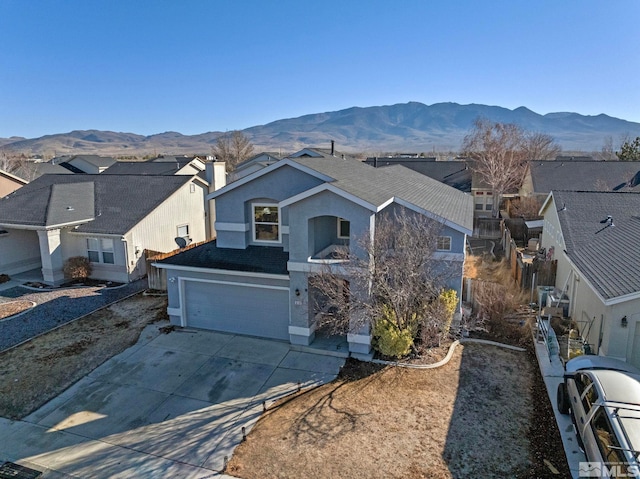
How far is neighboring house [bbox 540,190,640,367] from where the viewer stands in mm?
10680

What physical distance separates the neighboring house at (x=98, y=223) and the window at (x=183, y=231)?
6 cm

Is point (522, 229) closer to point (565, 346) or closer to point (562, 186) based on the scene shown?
point (562, 186)

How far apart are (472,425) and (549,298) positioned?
8.32m

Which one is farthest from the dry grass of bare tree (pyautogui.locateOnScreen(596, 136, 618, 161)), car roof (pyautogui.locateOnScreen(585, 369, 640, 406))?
bare tree (pyautogui.locateOnScreen(596, 136, 618, 161))

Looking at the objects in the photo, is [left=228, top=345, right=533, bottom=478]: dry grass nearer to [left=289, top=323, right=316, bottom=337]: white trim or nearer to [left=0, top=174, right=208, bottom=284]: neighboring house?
[left=289, top=323, right=316, bottom=337]: white trim

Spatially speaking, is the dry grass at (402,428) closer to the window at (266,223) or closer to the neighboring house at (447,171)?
the window at (266,223)

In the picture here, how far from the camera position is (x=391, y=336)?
498 inches

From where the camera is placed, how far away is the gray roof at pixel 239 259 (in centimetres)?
1452

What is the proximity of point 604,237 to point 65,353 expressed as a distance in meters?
19.1

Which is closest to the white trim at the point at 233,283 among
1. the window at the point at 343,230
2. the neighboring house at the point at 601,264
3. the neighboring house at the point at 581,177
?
the window at the point at 343,230

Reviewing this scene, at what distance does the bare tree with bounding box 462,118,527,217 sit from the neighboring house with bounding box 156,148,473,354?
945 inches

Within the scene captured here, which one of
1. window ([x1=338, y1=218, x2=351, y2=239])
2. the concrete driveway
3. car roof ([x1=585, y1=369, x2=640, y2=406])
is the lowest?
the concrete driveway

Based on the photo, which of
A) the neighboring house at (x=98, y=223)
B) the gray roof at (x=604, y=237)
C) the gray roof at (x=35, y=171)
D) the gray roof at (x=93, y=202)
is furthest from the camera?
the gray roof at (x=35, y=171)

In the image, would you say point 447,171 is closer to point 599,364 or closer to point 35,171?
point 599,364
